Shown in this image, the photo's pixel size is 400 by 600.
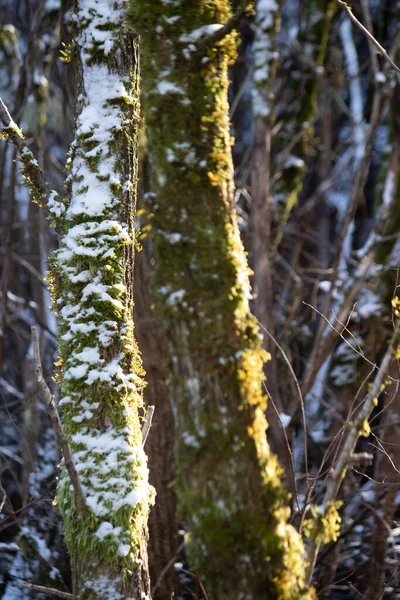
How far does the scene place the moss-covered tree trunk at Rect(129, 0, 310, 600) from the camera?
1.70m

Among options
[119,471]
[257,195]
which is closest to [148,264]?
[257,195]

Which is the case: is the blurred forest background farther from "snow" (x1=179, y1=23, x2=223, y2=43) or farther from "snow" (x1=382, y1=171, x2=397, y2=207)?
"snow" (x1=179, y1=23, x2=223, y2=43)

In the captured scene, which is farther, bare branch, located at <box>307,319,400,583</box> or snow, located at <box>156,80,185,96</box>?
bare branch, located at <box>307,319,400,583</box>

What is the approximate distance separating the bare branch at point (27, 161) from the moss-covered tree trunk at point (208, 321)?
2.10ft

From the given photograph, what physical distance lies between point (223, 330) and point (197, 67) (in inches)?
33.9

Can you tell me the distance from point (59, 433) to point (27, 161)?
108cm

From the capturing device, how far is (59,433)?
1.87 meters

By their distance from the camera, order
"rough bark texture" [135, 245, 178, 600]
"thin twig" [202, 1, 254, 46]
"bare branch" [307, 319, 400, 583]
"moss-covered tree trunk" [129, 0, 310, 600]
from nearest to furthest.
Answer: "moss-covered tree trunk" [129, 0, 310, 600] < "thin twig" [202, 1, 254, 46] < "bare branch" [307, 319, 400, 583] < "rough bark texture" [135, 245, 178, 600]

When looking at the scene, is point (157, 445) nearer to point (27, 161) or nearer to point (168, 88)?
point (27, 161)

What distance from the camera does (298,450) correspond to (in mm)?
6301

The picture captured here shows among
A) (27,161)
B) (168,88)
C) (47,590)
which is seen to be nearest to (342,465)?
(47,590)

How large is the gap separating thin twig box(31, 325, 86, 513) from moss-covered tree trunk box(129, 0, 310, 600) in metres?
0.41

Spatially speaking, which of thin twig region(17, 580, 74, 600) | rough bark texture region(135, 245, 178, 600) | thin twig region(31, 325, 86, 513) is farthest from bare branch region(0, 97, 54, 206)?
rough bark texture region(135, 245, 178, 600)

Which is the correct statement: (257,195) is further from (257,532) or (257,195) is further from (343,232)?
(257,532)
